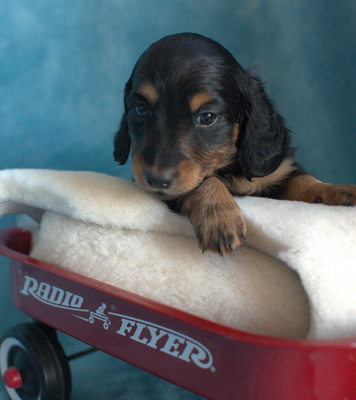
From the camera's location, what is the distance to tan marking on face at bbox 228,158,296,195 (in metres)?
2.06

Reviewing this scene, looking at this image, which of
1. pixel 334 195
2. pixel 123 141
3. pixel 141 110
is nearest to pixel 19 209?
pixel 123 141

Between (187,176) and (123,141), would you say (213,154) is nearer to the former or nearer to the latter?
(187,176)

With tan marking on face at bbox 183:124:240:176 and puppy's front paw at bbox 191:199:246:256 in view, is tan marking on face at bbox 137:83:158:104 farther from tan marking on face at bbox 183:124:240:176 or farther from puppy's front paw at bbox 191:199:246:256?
puppy's front paw at bbox 191:199:246:256

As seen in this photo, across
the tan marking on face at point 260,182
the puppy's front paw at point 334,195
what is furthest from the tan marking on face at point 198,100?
the puppy's front paw at point 334,195

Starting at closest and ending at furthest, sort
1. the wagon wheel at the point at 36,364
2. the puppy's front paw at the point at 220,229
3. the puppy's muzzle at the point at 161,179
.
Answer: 1. the puppy's front paw at the point at 220,229
2. the puppy's muzzle at the point at 161,179
3. the wagon wheel at the point at 36,364

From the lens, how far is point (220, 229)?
5.00ft

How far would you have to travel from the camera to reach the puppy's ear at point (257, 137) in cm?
195

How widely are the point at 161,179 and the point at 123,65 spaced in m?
1.96

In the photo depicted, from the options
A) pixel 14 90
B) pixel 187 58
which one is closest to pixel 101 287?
pixel 187 58

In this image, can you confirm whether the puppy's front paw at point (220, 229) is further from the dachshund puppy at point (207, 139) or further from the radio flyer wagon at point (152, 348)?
the radio flyer wagon at point (152, 348)

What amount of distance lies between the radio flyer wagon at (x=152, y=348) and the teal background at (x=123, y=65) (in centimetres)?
109

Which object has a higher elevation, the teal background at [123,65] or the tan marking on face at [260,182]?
the teal background at [123,65]

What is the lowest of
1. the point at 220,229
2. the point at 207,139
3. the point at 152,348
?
the point at 152,348

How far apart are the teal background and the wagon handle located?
0.94 meters
